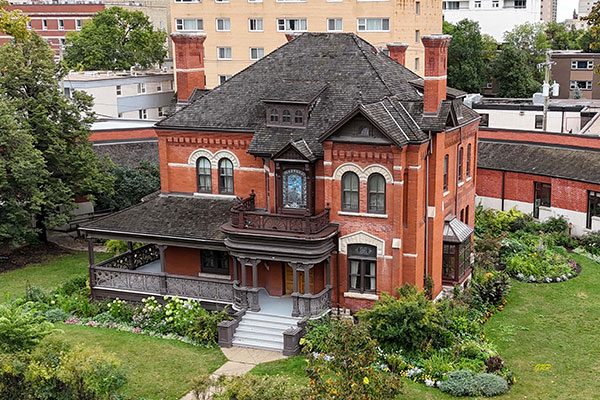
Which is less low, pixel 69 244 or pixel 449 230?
pixel 449 230

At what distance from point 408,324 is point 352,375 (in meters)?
6.81

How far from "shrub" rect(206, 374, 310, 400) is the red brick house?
7.43 m

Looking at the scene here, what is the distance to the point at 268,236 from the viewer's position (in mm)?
26938

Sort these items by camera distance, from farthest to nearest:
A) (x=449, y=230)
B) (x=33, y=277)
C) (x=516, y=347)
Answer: (x=33, y=277) < (x=449, y=230) < (x=516, y=347)

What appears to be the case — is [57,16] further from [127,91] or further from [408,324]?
[408,324]

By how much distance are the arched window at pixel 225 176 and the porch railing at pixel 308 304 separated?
618 cm

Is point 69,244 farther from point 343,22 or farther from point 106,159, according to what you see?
point 343,22

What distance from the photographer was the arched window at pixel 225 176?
30.9m

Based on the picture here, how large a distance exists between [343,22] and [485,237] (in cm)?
3209

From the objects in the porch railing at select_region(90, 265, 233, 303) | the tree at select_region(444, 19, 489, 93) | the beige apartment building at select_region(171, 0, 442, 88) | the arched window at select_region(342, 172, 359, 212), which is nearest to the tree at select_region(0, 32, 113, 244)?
the porch railing at select_region(90, 265, 233, 303)

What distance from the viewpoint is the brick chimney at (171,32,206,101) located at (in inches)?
1313

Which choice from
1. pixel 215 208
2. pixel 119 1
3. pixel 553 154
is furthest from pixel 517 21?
pixel 215 208

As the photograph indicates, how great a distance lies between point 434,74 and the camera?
2800 cm

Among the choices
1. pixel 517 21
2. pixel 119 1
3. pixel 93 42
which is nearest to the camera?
pixel 93 42
